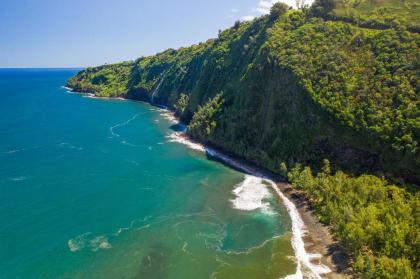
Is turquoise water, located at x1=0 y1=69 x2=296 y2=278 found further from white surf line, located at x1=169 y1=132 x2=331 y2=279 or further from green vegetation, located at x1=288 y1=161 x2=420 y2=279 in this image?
green vegetation, located at x1=288 y1=161 x2=420 y2=279

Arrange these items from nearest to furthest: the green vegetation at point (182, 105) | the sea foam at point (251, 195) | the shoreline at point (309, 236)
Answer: the shoreline at point (309, 236) → the sea foam at point (251, 195) → the green vegetation at point (182, 105)

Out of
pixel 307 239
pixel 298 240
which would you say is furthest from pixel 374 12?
pixel 298 240

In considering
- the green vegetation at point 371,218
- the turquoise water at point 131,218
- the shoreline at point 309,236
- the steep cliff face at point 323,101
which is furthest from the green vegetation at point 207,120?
the green vegetation at point 371,218

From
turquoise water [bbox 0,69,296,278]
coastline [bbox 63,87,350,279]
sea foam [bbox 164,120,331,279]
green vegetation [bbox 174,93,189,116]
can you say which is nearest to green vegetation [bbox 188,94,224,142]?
sea foam [bbox 164,120,331,279]

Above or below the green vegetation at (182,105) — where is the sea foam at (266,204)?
below

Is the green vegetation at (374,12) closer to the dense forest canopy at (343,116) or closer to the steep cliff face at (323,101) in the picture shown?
the dense forest canopy at (343,116)

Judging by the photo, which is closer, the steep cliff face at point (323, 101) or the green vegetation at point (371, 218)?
the green vegetation at point (371, 218)

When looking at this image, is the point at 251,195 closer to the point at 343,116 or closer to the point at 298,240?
the point at 298,240

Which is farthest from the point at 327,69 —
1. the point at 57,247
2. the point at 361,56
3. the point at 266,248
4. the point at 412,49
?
the point at 57,247
